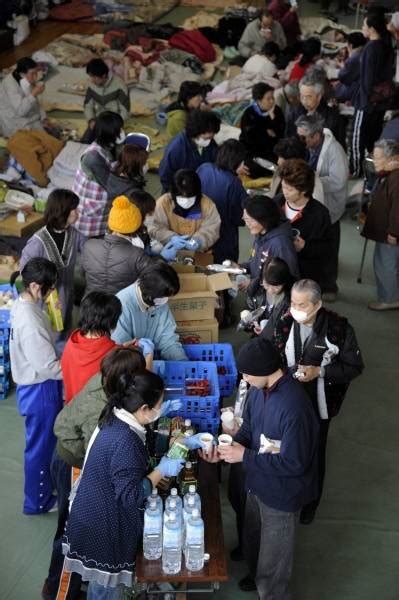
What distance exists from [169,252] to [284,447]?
2.24 metres

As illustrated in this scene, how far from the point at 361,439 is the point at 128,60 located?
7.94 meters

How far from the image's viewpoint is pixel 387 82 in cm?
812

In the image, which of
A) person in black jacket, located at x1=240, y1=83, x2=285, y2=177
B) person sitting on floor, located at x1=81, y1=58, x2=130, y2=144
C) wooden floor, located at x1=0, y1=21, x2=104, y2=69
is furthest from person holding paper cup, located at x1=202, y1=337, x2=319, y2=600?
wooden floor, located at x1=0, y1=21, x2=104, y2=69

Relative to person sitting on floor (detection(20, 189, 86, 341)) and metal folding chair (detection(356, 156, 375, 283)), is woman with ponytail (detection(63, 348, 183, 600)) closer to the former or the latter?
person sitting on floor (detection(20, 189, 86, 341))

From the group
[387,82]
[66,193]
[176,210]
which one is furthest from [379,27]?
[66,193]

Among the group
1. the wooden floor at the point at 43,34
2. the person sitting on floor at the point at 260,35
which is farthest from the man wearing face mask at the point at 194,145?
the wooden floor at the point at 43,34

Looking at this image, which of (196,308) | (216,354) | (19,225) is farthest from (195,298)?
(19,225)

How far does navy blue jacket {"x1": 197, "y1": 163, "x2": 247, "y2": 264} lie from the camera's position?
562 cm

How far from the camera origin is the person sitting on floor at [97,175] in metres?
5.77

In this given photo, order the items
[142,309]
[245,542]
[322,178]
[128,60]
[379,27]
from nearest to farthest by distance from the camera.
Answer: [245,542]
[142,309]
[322,178]
[379,27]
[128,60]

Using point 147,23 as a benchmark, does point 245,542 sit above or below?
above

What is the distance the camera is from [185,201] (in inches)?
204

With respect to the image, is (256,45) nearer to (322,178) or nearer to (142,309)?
(322,178)

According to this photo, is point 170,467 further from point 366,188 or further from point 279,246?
point 366,188
